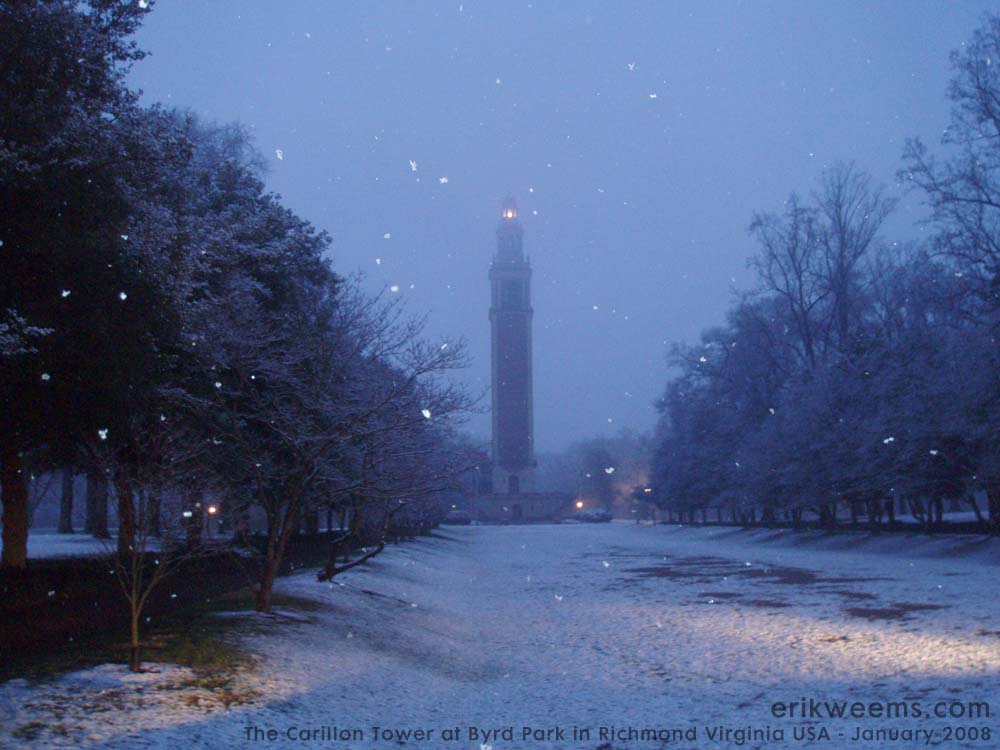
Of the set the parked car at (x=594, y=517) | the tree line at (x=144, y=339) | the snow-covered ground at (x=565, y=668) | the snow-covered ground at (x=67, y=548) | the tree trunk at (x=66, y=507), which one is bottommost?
the parked car at (x=594, y=517)

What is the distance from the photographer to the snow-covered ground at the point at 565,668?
33.0 feet

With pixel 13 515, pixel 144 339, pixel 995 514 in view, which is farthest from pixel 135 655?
pixel 995 514

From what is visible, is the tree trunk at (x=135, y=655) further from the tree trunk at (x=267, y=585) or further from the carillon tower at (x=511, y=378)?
the carillon tower at (x=511, y=378)

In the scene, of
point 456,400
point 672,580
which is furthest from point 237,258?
point 672,580

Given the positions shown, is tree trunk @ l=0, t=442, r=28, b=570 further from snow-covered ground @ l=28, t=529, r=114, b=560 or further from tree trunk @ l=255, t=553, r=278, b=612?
tree trunk @ l=255, t=553, r=278, b=612

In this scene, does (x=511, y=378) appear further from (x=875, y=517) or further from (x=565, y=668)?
(x=565, y=668)

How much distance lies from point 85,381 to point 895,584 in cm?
2157

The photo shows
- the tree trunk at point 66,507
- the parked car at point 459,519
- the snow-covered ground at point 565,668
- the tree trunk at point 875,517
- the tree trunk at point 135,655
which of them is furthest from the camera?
the parked car at point 459,519

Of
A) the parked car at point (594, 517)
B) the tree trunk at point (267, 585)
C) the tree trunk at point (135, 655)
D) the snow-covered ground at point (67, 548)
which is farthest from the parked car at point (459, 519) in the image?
the tree trunk at point (135, 655)

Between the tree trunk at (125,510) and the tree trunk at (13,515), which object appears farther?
the tree trunk at (13,515)

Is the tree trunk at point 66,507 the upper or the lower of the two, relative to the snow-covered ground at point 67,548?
upper

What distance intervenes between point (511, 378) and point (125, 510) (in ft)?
322

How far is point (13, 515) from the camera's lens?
65.4 ft

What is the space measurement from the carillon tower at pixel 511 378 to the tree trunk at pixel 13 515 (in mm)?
92011
